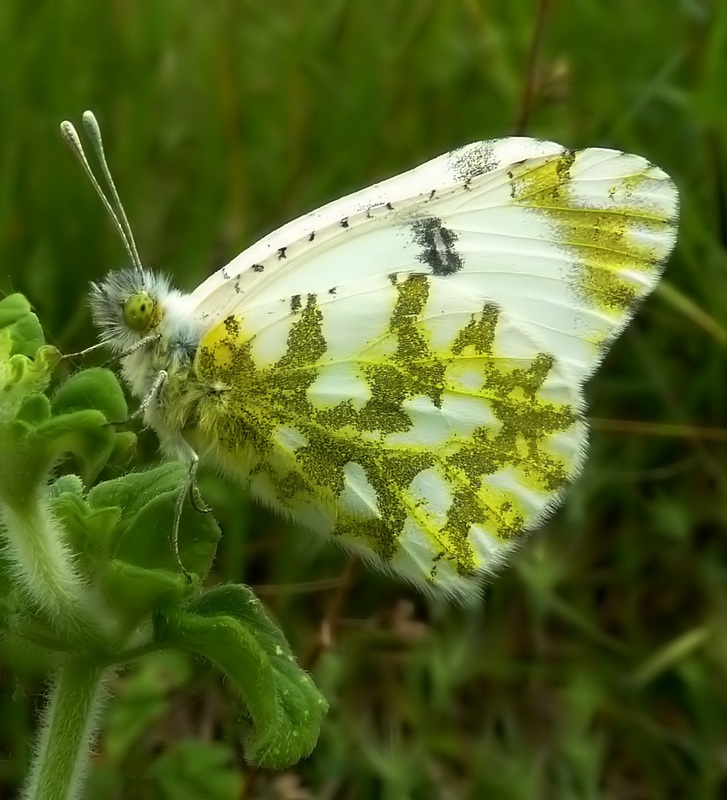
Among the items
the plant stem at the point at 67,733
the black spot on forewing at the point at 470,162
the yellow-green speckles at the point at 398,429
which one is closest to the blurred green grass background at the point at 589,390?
the yellow-green speckles at the point at 398,429

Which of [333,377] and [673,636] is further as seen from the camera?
[673,636]

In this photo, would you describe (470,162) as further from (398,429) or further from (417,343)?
(398,429)

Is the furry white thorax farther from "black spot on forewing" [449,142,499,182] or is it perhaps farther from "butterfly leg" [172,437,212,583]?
"black spot on forewing" [449,142,499,182]

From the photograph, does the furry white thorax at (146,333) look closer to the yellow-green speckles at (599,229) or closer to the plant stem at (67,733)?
the plant stem at (67,733)

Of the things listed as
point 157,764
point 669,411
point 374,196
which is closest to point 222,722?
point 157,764

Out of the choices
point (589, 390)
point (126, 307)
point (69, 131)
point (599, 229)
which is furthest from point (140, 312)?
point (589, 390)

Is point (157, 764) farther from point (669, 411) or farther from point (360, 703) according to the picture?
point (669, 411)
